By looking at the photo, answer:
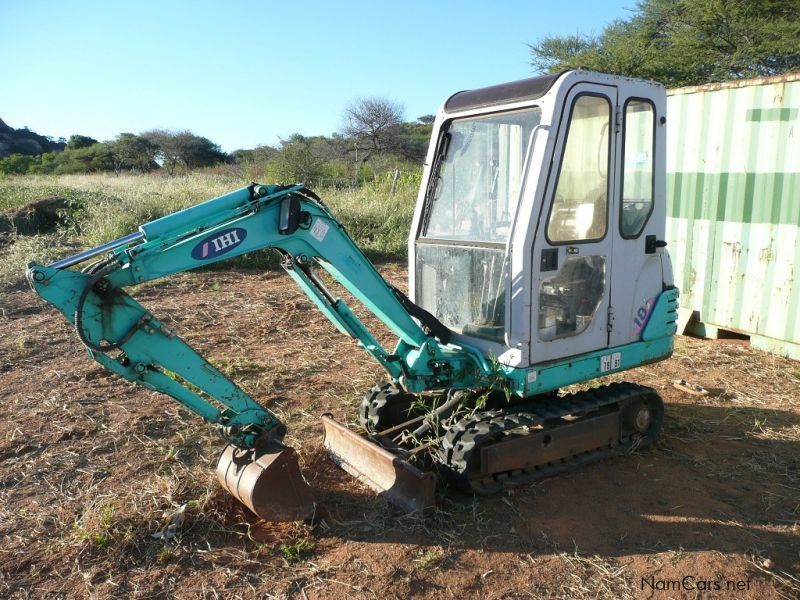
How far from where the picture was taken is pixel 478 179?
4645mm

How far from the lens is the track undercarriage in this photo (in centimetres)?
420

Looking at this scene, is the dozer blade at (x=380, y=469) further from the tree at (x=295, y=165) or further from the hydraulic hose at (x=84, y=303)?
the tree at (x=295, y=165)

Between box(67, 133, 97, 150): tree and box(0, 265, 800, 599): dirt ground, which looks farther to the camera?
box(67, 133, 97, 150): tree

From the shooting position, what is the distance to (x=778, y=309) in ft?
24.5

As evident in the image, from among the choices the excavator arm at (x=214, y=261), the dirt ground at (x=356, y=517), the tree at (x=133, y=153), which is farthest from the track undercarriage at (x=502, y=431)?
the tree at (x=133, y=153)

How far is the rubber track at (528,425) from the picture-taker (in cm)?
416

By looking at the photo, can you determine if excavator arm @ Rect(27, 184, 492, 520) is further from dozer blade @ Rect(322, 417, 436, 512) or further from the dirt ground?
the dirt ground

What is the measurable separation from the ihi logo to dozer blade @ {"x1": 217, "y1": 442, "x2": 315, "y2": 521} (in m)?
1.19

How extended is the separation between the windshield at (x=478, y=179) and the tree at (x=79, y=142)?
172 feet

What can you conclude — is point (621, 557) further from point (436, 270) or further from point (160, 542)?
point (160, 542)

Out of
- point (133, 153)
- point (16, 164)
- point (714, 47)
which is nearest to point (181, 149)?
point (133, 153)

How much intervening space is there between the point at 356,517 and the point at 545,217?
2.15 metres

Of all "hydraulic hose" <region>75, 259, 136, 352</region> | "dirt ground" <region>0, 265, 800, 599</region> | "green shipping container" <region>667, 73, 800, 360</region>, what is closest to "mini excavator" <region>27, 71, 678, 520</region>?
"hydraulic hose" <region>75, 259, 136, 352</region>

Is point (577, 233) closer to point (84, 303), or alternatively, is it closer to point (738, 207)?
point (84, 303)
